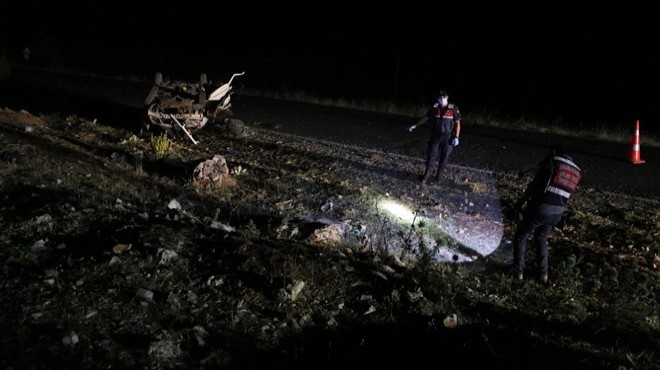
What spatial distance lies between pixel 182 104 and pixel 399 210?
518 cm

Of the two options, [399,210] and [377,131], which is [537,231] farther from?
[377,131]

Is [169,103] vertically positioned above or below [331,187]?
above

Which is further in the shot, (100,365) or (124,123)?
(124,123)

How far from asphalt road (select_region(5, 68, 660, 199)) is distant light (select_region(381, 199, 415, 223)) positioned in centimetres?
202

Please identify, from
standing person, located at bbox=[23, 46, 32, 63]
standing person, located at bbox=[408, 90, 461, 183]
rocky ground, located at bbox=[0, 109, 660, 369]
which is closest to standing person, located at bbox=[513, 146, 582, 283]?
rocky ground, located at bbox=[0, 109, 660, 369]

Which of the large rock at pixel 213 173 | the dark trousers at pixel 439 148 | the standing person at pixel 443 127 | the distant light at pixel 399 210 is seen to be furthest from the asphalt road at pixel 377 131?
the large rock at pixel 213 173

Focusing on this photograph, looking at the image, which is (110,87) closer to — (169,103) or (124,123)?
(124,123)

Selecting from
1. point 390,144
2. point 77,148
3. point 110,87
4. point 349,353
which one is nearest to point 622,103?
point 390,144

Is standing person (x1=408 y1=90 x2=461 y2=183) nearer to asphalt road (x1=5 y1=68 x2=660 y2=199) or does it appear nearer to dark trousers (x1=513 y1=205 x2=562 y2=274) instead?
asphalt road (x1=5 y1=68 x2=660 y2=199)

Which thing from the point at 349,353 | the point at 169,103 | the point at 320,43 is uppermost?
the point at 320,43

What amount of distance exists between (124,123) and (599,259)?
986 cm

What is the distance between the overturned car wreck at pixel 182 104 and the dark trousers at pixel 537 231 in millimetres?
6528

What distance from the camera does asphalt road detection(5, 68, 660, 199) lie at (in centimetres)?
1070

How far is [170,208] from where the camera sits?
24.2ft
